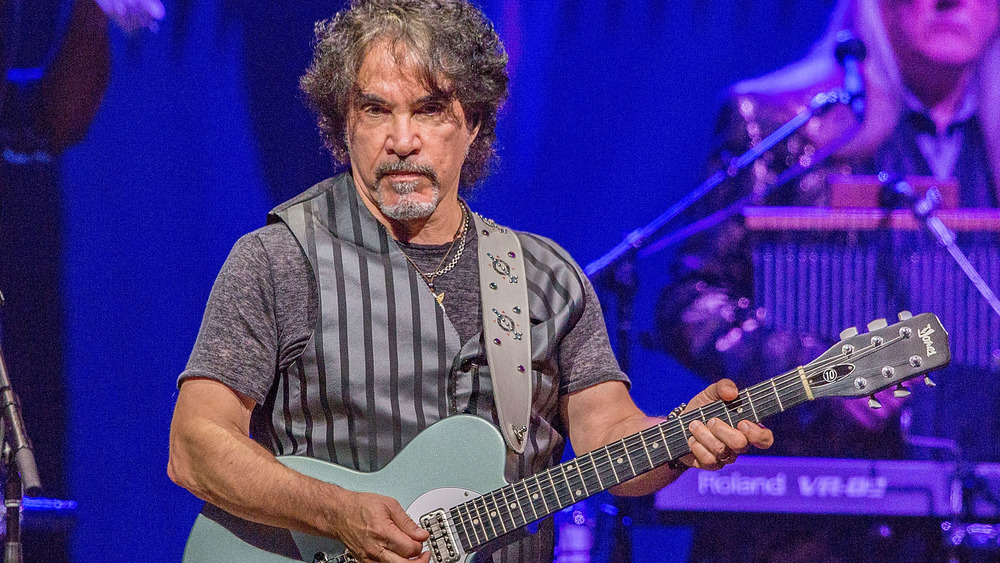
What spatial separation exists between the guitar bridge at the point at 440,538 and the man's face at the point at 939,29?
235 centimetres

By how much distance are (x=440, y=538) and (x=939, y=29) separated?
2.51 m

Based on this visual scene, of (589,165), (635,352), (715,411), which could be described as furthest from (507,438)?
(589,165)

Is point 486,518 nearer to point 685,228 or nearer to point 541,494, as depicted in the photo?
point 541,494

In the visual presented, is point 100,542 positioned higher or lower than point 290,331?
lower

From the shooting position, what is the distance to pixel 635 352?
11.0 ft

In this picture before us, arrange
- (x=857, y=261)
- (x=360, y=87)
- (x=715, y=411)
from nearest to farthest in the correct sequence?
(x=715, y=411) < (x=360, y=87) < (x=857, y=261)

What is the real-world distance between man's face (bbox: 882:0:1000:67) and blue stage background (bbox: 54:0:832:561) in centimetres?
27

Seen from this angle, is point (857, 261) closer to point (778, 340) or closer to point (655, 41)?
point (778, 340)

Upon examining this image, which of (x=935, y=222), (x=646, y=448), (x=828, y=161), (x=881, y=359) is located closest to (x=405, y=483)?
(x=646, y=448)

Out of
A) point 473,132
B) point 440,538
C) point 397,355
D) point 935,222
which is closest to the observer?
point 440,538

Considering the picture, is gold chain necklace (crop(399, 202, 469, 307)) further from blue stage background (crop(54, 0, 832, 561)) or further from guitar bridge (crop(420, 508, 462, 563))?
blue stage background (crop(54, 0, 832, 561))

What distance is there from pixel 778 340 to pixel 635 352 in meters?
0.48

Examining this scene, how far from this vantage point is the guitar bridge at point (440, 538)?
201 centimetres

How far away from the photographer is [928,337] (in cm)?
188
